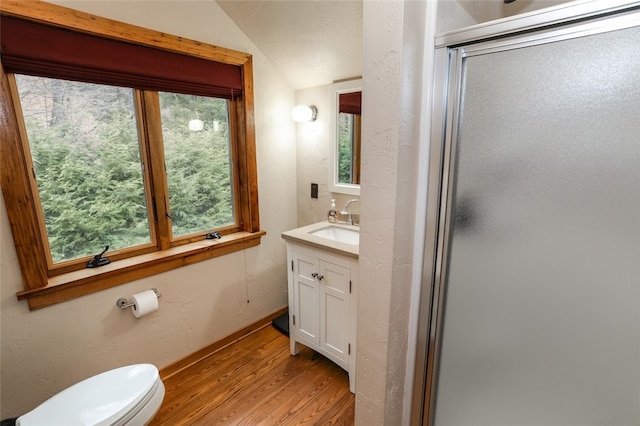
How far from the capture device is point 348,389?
1826 mm

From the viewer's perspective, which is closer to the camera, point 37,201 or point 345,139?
point 37,201

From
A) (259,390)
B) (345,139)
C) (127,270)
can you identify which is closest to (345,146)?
(345,139)

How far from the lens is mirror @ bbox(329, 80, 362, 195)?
2064 mm

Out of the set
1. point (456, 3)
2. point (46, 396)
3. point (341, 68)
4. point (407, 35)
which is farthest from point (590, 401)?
point (46, 396)

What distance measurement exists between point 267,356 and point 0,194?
1678 millimetres

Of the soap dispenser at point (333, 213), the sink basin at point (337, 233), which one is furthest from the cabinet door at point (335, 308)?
the soap dispenser at point (333, 213)

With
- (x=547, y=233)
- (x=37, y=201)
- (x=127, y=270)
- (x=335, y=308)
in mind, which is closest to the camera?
(x=547, y=233)

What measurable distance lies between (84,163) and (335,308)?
5.04ft

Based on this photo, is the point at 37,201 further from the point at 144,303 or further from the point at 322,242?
the point at 322,242

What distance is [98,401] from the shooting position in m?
1.23

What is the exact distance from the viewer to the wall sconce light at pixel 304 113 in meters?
2.23

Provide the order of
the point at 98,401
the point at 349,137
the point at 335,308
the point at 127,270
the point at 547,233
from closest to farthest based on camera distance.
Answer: the point at 547,233 < the point at 98,401 < the point at 127,270 < the point at 335,308 < the point at 349,137

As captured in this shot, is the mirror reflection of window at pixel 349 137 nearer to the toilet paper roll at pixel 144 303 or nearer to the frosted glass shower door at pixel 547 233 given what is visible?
the frosted glass shower door at pixel 547 233

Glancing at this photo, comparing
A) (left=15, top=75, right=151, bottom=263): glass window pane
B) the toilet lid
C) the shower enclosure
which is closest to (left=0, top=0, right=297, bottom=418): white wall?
(left=15, top=75, right=151, bottom=263): glass window pane
